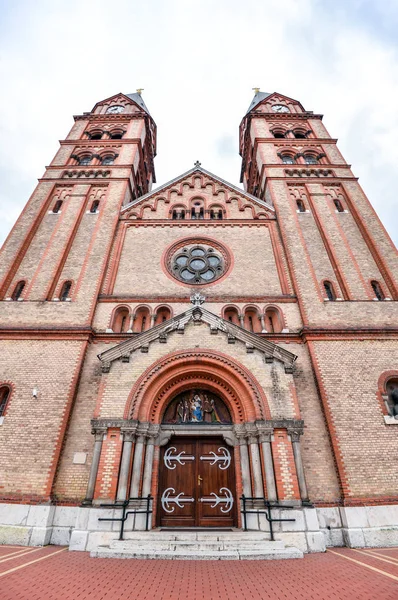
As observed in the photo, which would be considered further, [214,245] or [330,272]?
[214,245]

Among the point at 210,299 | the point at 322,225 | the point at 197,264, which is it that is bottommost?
the point at 210,299

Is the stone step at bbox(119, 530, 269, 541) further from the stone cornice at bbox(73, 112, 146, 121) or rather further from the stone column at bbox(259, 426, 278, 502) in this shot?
the stone cornice at bbox(73, 112, 146, 121)

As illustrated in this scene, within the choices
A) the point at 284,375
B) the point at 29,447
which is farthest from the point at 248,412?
the point at 29,447

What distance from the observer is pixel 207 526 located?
9.03 metres

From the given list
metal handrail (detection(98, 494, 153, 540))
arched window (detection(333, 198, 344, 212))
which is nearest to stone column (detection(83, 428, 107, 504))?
metal handrail (detection(98, 494, 153, 540))

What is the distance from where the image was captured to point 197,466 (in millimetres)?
9789

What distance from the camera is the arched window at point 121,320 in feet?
41.7

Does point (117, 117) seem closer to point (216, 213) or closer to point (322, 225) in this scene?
point (216, 213)

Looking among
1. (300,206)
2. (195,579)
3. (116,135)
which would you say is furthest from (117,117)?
(195,579)

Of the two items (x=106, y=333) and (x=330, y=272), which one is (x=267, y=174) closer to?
(x=330, y=272)

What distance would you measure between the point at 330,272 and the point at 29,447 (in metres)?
13.0

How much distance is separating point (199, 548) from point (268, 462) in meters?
2.85

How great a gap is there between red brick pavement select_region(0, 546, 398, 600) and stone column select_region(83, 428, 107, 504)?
1342mm

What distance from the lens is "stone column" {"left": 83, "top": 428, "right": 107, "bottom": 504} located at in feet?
27.3
